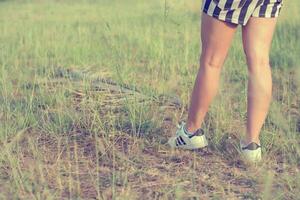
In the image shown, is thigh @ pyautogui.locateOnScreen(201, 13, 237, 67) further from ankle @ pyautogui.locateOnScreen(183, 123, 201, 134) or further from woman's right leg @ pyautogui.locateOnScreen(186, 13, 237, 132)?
ankle @ pyautogui.locateOnScreen(183, 123, 201, 134)

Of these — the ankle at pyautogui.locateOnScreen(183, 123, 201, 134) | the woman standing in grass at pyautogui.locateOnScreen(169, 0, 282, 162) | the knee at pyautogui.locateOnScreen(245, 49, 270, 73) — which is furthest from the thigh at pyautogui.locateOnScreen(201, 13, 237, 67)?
the ankle at pyautogui.locateOnScreen(183, 123, 201, 134)

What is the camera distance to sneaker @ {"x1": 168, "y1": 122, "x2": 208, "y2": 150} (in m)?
2.63

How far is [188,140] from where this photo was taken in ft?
8.65

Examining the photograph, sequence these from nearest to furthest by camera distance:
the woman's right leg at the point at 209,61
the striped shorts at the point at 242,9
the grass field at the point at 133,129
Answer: the grass field at the point at 133,129, the striped shorts at the point at 242,9, the woman's right leg at the point at 209,61

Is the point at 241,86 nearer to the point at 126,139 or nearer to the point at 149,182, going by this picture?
the point at 126,139

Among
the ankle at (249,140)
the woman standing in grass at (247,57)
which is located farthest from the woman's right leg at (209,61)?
the ankle at (249,140)

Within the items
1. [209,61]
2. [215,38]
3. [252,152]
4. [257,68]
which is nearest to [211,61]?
[209,61]

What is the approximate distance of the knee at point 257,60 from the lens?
2.45 meters

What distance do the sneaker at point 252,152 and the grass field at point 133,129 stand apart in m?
0.05

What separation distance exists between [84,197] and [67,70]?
92.6 inches

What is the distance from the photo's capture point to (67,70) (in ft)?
14.0

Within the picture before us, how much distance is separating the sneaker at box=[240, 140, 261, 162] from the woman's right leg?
11.8 inches

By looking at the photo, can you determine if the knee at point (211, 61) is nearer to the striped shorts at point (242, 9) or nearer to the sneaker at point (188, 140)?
the striped shorts at point (242, 9)

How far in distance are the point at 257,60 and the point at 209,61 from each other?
24 centimetres
